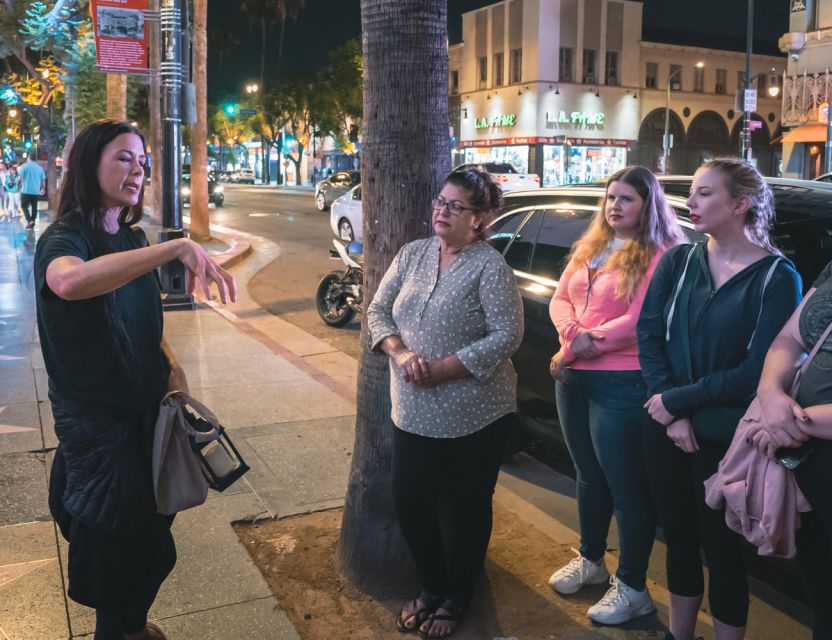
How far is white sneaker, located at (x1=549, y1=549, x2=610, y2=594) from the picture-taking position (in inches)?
156

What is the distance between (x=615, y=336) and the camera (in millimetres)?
3662

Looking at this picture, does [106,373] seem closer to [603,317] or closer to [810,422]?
[603,317]

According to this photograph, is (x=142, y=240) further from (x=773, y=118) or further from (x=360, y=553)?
(x=773, y=118)

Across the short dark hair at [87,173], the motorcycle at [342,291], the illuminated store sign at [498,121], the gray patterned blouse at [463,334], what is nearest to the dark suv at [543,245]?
the gray patterned blouse at [463,334]

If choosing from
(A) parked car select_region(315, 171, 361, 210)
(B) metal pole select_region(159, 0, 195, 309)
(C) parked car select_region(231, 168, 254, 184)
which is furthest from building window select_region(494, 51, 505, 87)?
(B) metal pole select_region(159, 0, 195, 309)

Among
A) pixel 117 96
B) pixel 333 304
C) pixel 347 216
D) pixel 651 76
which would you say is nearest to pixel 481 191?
pixel 333 304

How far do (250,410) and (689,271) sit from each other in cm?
411

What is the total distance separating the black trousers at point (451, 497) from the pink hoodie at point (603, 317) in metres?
0.51

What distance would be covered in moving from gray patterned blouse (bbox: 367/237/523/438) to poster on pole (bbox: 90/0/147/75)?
9378 mm

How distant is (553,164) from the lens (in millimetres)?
50469

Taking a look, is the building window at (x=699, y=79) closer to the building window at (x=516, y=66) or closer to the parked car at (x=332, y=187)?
the building window at (x=516, y=66)

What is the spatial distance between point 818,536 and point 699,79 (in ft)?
188

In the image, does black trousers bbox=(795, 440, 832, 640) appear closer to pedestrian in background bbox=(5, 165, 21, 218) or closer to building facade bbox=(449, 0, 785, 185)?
pedestrian in background bbox=(5, 165, 21, 218)

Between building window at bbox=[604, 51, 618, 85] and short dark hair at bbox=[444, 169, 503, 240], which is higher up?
building window at bbox=[604, 51, 618, 85]
